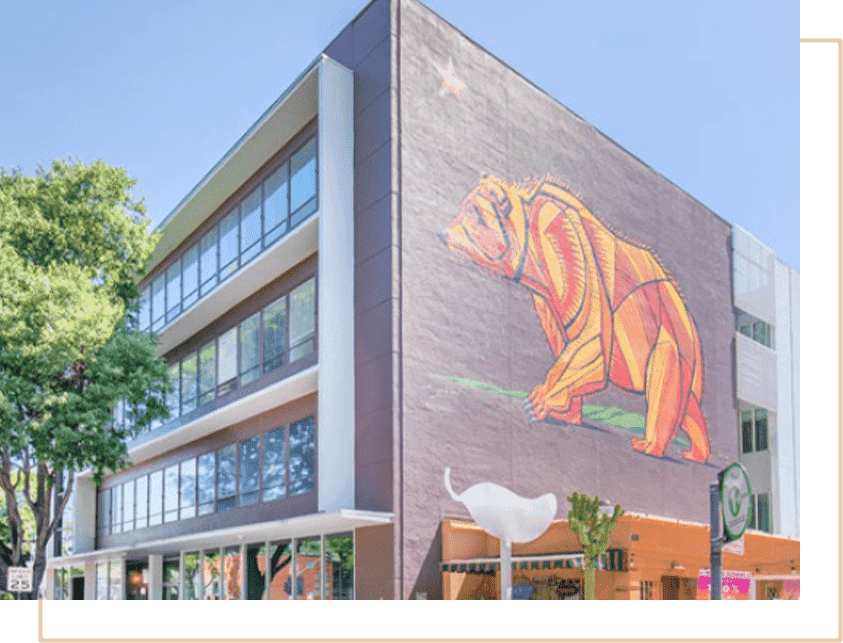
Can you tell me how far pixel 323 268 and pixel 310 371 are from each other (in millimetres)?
2380

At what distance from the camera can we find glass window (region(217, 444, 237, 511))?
28.9 metres

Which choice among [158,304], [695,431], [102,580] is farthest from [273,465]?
[102,580]

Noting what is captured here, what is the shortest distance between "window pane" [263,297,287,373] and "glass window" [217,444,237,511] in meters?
3.30

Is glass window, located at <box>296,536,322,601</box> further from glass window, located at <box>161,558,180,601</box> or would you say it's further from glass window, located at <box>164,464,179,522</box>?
glass window, located at <box>161,558,180,601</box>

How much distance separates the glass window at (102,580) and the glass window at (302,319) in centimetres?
1788

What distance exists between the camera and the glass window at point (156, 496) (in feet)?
113

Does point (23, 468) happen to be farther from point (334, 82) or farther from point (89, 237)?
point (334, 82)

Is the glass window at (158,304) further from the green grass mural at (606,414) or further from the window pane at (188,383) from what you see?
the green grass mural at (606,414)

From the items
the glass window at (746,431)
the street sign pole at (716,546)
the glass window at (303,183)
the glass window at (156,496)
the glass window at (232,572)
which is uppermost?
the glass window at (303,183)

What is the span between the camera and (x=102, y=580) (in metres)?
39.4

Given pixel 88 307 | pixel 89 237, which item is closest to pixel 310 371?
pixel 88 307

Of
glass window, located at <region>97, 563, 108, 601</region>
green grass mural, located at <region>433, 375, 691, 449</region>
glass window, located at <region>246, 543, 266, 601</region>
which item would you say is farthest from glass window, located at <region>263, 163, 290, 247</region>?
glass window, located at <region>97, 563, 108, 601</region>

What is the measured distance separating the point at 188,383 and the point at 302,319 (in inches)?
339

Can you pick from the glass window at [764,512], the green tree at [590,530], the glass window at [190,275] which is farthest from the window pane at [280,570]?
the glass window at [764,512]
